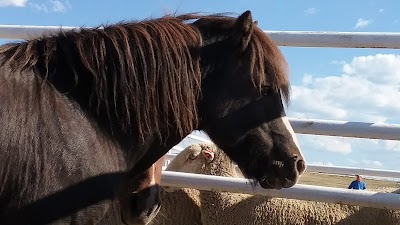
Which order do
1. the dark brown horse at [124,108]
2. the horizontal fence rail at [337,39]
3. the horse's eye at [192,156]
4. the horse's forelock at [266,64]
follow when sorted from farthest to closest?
the horse's eye at [192,156] → the horizontal fence rail at [337,39] → the horse's forelock at [266,64] → the dark brown horse at [124,108]

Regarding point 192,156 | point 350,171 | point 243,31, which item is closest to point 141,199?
point 243,31

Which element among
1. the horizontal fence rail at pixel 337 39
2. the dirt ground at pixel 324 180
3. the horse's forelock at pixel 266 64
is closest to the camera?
the horse's forelock at pixel 266 64

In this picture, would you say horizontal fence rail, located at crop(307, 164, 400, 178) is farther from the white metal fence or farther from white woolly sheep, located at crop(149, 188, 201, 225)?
A: the white metal fence

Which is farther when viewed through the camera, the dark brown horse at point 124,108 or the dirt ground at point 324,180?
the dirt ground at point 324,180

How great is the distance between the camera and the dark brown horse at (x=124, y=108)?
239 centimetres

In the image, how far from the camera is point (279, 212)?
554 cm

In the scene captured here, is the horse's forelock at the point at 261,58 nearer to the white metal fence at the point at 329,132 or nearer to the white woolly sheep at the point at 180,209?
the white metal fence at the point at 329,132

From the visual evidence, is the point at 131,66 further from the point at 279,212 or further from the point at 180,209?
the point at 180,209

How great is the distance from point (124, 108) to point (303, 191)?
151cm

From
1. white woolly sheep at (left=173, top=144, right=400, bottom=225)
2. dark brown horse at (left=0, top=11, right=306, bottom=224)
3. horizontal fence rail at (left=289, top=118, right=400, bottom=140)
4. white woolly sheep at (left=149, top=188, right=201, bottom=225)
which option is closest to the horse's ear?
dark brown horse at (left=0, top=11, right=306, bottom=224)

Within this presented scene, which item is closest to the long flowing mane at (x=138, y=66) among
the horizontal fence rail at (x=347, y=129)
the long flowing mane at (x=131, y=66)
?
the long flowing mane at (x=131, y=66)

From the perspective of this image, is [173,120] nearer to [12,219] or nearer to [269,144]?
[269,144]

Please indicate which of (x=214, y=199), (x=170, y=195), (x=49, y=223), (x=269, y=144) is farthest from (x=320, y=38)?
(x=170, y=195)

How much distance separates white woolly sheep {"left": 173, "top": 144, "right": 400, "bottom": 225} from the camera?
5254 millimetres
